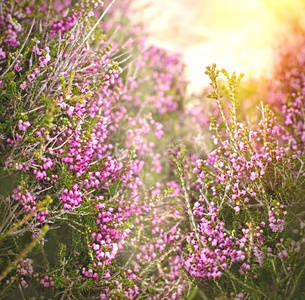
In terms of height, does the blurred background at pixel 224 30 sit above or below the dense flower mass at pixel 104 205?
above

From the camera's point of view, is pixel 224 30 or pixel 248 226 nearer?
pixel 248 226

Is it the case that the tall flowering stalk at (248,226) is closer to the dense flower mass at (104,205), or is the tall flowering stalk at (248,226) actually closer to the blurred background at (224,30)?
the dense flower mass at (104,205)

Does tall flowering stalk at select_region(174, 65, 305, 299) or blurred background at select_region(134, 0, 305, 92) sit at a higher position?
blurred background at select_region(134, 0, 305, 92)

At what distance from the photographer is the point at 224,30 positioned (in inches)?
270

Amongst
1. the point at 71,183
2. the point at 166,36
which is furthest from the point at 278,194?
the point at 166,36

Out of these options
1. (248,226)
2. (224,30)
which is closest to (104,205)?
(248,226)

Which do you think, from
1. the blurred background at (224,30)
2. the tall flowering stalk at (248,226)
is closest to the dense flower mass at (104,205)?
the tall flowering stalk at (248,226)

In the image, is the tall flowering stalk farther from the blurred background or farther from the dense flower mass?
the blurred background

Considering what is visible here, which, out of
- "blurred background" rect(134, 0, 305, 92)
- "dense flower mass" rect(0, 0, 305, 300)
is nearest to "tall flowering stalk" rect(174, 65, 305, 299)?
"dense flower mass" rect(0, 0, 305, 300)

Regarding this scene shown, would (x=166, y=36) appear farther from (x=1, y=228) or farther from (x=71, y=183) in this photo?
(x=1, y=228)

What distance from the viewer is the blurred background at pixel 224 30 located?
15.7 feet

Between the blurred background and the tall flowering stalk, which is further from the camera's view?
the blurred background

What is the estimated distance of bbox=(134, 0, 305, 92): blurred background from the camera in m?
4.79

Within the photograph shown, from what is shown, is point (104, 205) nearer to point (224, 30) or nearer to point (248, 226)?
point (248, 226)
